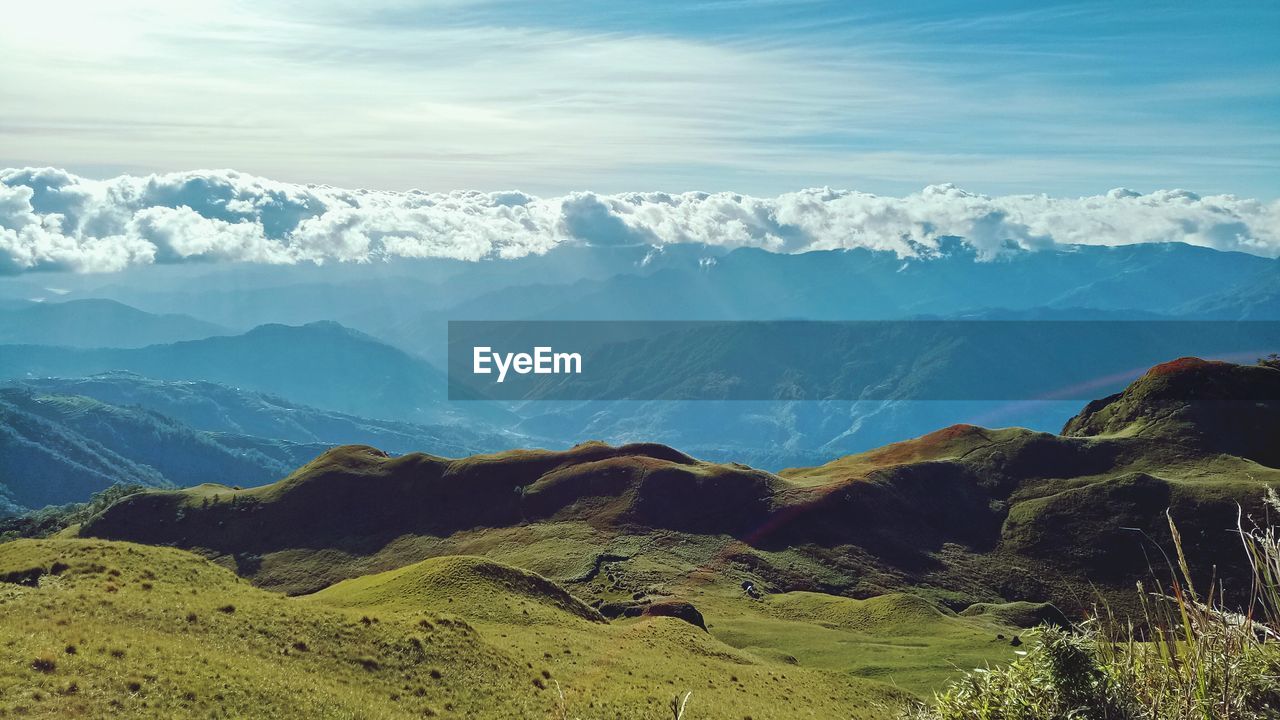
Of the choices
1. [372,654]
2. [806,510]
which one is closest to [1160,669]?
[372,654]

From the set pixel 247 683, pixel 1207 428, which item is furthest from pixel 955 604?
pixel 247 683

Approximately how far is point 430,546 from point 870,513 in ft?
248

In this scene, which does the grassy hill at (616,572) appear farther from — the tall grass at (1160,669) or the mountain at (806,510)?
the tall grass at (1160,669)

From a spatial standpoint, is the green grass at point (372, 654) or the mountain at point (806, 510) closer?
the green grass at point (372, 654)

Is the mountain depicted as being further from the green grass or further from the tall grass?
the tall grass

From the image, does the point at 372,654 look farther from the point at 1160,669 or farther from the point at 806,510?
the point at 806,510

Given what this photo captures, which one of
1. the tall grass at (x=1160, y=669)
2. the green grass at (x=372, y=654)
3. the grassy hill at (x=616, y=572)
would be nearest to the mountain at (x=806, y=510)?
the grassy hill at (x=616, y=572)

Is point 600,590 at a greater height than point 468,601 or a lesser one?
lesser

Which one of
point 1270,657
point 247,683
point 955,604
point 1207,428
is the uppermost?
point 1270,657

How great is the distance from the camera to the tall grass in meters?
13.3

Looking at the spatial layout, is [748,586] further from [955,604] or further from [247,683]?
[247,683]

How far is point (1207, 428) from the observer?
182 metres

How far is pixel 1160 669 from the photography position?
16797mm

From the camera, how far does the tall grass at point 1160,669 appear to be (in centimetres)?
1329
